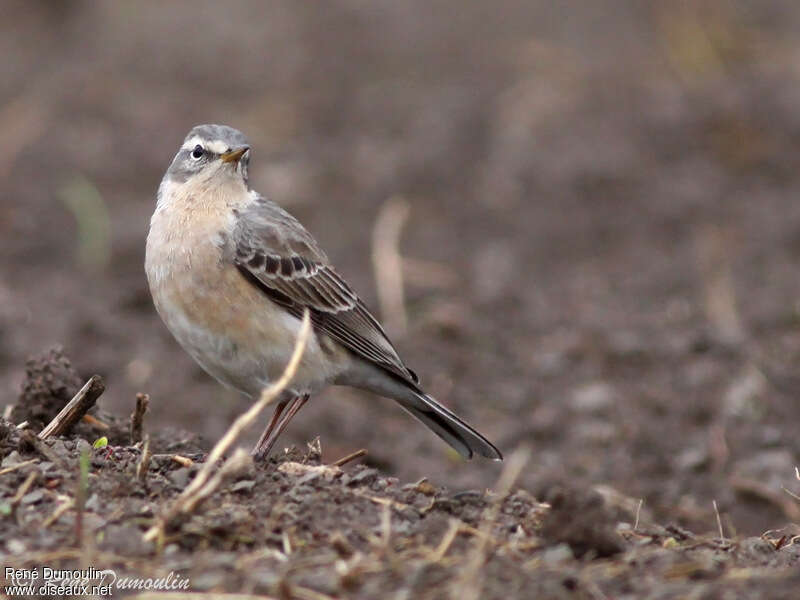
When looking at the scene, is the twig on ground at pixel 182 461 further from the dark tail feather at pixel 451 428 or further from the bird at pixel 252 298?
the dark tail feather at pixel 451 428

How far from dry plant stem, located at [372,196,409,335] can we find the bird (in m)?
4.24

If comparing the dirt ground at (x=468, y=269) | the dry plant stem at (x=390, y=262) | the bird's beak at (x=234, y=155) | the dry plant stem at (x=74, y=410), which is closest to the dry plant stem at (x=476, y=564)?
the dirt ground at (x=468, y=269)

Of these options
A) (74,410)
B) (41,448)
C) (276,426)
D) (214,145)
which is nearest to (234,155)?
(214,145)

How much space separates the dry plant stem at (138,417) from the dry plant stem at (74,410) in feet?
0.69

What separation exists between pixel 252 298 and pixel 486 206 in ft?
27.0

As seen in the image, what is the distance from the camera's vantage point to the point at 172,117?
1778 cm

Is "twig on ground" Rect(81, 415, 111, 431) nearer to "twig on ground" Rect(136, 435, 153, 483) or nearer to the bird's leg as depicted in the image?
the bird's leg

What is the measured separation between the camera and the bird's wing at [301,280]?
26.6ft

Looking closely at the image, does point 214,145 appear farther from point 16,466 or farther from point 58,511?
point 58,511

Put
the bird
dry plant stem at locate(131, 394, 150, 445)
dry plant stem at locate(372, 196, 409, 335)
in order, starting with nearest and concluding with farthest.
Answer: dry plant stem at locate(131, 394, 150, 445) < the bird < dry plant stem at locate(372, 196, 409, 335)

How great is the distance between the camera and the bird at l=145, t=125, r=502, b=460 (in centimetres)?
780

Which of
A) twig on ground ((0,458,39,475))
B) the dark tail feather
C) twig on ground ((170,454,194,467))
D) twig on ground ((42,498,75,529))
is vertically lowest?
twig on ground ((42,498,75,529))

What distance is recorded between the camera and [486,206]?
15.9 m

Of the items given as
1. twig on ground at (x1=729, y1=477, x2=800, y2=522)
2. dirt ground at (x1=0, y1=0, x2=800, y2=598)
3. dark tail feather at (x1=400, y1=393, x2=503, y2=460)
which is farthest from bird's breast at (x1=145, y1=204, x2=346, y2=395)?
twig on ground at (x1=729, y1=477, x2=800, y2=522)
